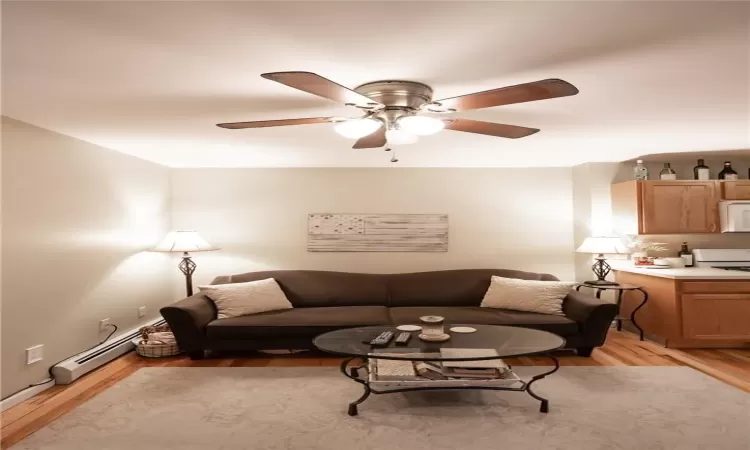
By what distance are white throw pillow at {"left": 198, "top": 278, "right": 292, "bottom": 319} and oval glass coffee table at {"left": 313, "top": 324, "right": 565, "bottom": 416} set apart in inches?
50.4

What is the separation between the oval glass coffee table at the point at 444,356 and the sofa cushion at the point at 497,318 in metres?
0.73

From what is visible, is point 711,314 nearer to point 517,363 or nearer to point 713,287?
point 713,287

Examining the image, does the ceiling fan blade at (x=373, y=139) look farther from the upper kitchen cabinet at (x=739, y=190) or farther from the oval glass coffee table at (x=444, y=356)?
the upper kitchen cabinet at (x=739, y=190)

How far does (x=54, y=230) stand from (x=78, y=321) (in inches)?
31.8

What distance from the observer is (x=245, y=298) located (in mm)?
4316

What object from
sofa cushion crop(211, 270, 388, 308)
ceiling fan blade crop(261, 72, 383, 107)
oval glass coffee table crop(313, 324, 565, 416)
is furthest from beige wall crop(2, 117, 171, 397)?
ceiling fan blade crop(261, 72, 383, 107)

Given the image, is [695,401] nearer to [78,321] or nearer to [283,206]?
[283,206]

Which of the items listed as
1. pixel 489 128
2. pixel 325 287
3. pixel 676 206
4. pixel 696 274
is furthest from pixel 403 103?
pixel 676 206

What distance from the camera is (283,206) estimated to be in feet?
17.6

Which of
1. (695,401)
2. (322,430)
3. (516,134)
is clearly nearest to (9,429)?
(322,430)

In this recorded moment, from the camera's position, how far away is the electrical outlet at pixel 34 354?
3.17 m

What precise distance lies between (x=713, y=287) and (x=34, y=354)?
555cm

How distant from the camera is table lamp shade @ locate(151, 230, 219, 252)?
15.0ft

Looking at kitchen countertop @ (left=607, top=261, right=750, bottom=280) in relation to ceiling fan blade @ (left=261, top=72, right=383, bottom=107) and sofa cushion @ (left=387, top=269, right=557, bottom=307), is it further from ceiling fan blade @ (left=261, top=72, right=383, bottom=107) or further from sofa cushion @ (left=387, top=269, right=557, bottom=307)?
ceiling fan blade @ (left=261, top=72, right=383, bottom=107)
